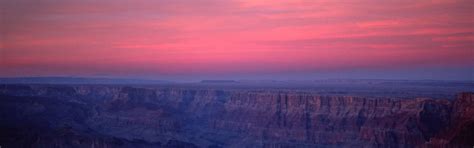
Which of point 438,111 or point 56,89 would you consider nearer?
point 438,111

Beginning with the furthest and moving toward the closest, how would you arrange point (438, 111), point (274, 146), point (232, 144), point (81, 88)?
1. point (81, 88)
2. point (232, 144)
3. point (274, 146)
4. point (438, 111)

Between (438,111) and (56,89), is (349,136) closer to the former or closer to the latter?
(438,111)

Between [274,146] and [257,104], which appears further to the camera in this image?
[257,104]

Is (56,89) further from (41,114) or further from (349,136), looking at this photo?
(349,136)

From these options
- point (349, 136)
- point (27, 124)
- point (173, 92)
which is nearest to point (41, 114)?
point (27, 124)

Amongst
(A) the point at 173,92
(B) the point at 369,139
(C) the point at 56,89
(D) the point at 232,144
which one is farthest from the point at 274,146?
(C) the point at 56,89

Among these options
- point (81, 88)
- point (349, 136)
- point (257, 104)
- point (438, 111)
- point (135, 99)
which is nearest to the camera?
point (438, 111)
